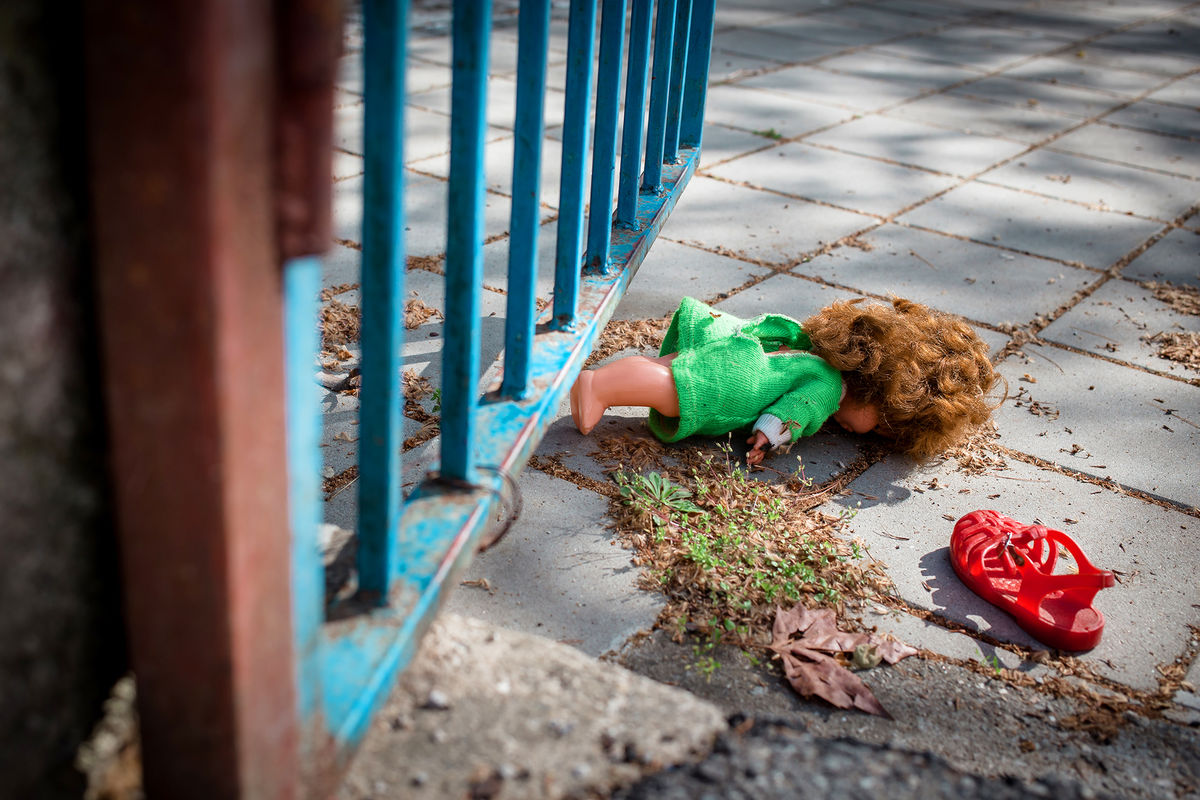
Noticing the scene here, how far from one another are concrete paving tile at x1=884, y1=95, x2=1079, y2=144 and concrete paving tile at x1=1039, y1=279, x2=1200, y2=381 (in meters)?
1.97

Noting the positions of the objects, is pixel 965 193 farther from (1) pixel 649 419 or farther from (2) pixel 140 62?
(2) pixel 140 62

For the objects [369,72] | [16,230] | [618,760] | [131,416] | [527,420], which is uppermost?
[369,72]

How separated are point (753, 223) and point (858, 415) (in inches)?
63.3

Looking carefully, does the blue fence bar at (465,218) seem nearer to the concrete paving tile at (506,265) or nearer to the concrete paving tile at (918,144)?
the concrete paving tile at (506,265)

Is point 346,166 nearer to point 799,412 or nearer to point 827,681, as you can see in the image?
point 799,412

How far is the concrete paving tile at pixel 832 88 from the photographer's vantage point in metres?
5.77

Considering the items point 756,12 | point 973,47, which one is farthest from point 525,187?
point 756,12

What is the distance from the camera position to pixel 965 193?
4500 millimetres

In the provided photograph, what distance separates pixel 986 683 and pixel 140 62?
170 centimetres

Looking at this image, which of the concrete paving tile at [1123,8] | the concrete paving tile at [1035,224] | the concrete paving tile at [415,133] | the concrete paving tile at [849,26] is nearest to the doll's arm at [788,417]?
the concrete paving tile at [1035,224]

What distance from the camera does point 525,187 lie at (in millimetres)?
1702

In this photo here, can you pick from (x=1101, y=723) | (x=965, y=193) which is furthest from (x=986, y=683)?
(x=965, y=193)

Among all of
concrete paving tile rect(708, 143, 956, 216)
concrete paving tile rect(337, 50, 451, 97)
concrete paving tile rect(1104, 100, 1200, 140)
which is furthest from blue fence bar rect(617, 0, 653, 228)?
concrete paving tile rect(1104, 100, 1200, 140)

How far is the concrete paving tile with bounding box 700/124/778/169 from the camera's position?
15.5ft
